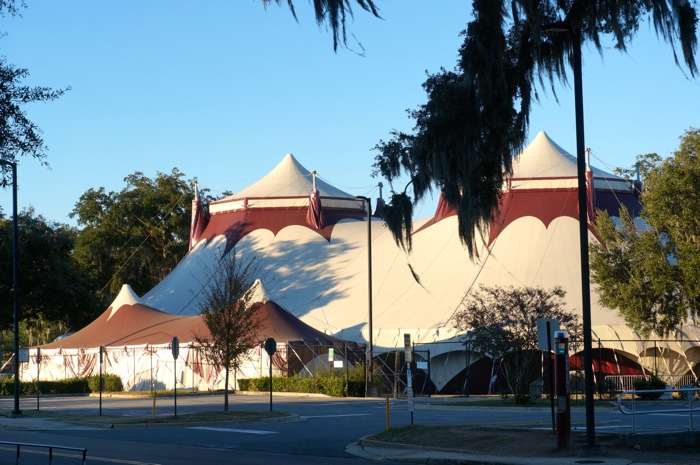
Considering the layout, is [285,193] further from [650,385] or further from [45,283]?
[650,385]

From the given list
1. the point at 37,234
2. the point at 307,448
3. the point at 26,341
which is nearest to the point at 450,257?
the point at 37,234

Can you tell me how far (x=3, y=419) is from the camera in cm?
3159

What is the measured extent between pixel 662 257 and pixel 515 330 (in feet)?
27.6

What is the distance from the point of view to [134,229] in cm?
8638

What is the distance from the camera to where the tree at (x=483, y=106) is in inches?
650

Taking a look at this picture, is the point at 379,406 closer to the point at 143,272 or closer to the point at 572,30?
the point at 572,30

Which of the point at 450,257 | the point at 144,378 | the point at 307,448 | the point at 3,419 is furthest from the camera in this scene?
the point at 450,257

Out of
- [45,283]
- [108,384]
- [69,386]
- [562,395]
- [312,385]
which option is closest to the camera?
[562,395]

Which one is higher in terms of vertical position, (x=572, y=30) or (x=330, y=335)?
(x=572, y=30)

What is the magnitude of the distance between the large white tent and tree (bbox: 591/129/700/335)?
1.53 meters

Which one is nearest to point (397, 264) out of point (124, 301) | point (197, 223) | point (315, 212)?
point (315, 212)

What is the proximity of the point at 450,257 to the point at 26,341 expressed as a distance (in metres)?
75.5

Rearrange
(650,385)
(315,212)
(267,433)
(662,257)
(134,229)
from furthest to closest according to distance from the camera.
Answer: (134,229)
(315,212)
(662,257)
(650,385)
(267,433)

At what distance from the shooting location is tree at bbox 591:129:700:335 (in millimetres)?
40781
